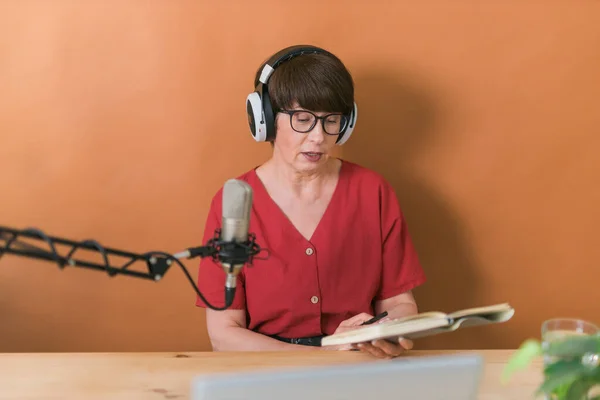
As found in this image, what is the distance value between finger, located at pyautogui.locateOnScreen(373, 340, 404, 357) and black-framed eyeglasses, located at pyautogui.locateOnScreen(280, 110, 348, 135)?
1.74 feet

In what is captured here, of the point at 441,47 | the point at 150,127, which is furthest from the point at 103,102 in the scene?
the point at 441,47

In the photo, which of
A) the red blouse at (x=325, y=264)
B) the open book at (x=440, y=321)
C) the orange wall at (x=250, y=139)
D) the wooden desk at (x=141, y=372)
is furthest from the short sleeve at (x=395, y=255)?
the open book at (x=440, y=321)

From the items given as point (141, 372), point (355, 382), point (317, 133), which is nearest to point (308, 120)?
point (317, 133)

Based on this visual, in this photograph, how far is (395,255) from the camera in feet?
5.03

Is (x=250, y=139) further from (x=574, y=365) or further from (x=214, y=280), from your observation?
(x=574, y=365)

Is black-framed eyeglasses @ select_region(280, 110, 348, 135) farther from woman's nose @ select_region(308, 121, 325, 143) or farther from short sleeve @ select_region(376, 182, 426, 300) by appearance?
short sleeve @ select_region(376, 182, 426, 300)

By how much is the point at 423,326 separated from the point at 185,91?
1031 millimetres

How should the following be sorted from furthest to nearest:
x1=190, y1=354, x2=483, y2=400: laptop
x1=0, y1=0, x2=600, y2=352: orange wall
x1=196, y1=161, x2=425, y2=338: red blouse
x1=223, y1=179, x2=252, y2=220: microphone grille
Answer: x1=0, y1=0, x2=600, y2=352: orange wall, x1=196, y1=161, x2=425, y2=338: red blouse, x1=223, y1=179, x2=252, y2=220: microphone grille, x1=190, y1=354, x2=483, y2=400: laptop

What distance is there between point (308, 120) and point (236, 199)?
2.06 feet

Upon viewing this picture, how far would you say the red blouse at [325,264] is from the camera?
1.45 m

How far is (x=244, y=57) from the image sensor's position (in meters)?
1.62

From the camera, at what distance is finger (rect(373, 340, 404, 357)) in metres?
1.13

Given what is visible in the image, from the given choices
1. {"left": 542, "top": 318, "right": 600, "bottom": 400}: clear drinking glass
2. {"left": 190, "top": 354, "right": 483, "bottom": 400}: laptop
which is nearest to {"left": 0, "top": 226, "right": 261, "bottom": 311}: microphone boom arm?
{"left": 190, "top": 354, "right": 483, "bottom": 400}: laptop

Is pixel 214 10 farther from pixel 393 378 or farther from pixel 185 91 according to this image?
pixel 393 378
